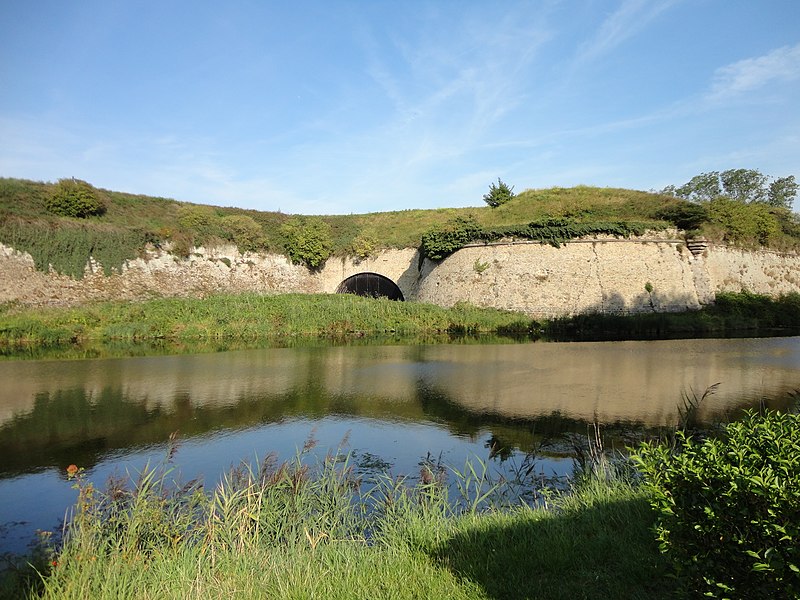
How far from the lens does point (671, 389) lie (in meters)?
11.3

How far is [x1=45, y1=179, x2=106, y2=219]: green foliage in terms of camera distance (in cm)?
3022

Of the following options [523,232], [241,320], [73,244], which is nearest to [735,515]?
[241,320]

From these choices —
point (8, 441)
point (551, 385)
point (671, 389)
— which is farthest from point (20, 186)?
point (671, 389)

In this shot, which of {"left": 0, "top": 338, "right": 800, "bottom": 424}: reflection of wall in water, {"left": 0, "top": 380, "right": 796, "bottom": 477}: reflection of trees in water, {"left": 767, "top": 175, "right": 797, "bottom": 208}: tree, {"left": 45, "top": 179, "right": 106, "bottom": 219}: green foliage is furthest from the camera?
{"left": 767, "top": 175, "right": 797, "bottom": 208}: tree

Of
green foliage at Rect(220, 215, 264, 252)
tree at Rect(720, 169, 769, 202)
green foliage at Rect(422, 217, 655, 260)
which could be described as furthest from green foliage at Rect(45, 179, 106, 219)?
tree at Rect(720, 169, 769, 202)

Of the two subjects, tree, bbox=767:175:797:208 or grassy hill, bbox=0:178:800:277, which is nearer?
grassy hill, bbox=0:178:800:277

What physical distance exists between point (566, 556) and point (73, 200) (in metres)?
34.6

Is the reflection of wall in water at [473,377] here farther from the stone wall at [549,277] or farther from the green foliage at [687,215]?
the green foliage at [687,215]

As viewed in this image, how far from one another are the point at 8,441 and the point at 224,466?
13.8 ft

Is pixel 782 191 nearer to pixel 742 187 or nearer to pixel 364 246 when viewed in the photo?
pixel 742 187

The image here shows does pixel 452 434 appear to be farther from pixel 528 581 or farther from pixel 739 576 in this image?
pixel 739 576

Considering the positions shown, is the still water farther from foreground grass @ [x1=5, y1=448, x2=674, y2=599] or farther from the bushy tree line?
the bushy tree line

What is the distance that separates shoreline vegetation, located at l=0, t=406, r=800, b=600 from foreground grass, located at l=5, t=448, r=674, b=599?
16 millimetres

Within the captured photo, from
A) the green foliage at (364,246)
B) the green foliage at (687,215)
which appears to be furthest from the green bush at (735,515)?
the green foliage at (364,246)
